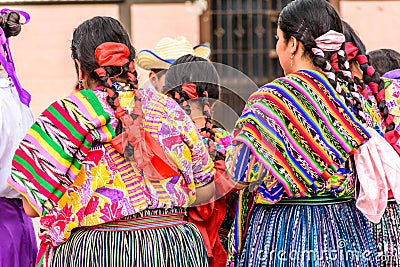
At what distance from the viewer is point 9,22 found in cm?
320

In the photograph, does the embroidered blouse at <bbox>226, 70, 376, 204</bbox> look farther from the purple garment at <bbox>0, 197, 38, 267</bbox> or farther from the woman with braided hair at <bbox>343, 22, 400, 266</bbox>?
the purple garment at <bbox>0, 197, 38, 267</bbox>

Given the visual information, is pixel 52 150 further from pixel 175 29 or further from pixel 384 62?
pixel 175 29

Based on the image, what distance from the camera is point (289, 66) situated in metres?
2.81

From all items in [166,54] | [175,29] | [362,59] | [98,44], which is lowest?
[175,29]

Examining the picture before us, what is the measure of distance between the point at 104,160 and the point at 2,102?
0.61 metres

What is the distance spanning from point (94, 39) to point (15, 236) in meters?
0.92

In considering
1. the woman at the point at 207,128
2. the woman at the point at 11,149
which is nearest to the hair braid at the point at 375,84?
the woman at the point at 207,128

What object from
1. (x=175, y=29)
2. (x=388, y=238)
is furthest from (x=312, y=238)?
(x=175, y=29)

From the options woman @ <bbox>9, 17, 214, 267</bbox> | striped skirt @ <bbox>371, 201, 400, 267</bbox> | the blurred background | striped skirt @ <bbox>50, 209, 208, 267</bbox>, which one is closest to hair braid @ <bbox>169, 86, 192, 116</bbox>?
woman @ <bbox>9, 17, 214, 267</bbox>

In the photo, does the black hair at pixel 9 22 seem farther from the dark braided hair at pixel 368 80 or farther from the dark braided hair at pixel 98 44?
the dark braided hair at pixel 368 80

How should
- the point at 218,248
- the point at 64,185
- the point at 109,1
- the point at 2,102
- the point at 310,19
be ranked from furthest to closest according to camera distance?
1. the point at 109,1
2. the point at 218,248
3. the point at 2,102
4. the point at 310,19
5. the point at 64,185

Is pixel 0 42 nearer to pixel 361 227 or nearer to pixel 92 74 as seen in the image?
pixel 92 74

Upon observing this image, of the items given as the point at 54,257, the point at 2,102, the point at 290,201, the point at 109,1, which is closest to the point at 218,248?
the point at 290,201

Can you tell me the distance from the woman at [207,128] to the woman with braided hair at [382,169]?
587 millimetres
